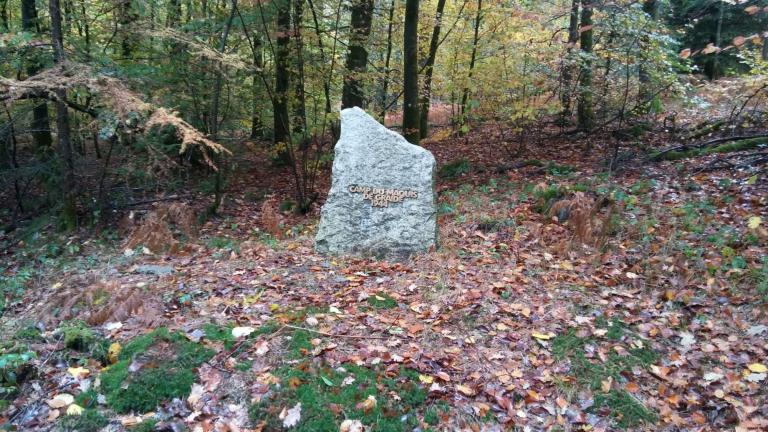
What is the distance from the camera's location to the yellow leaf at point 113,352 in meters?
4.12

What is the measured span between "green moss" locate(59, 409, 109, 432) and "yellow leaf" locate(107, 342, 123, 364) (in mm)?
635

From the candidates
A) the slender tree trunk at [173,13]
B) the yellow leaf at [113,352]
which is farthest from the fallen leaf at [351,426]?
the slender tree trunk at [173,13]

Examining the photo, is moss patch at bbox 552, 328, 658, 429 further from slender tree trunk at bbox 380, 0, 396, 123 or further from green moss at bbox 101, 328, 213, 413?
slender tree trunk at bbox 380, 0, 396, 123

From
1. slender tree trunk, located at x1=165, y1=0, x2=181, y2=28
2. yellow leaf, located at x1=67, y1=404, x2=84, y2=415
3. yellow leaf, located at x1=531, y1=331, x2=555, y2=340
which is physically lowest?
yellow leaf, located at x1=67, y1=404, x2=84, y2=415

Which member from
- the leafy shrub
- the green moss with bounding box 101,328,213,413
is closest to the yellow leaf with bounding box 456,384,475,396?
the green moss with bounding box 101,328,213,413

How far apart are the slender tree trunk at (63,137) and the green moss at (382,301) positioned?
5.92m

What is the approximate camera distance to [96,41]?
10367 millimetres

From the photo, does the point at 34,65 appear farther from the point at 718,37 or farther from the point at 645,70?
the point at 718,37

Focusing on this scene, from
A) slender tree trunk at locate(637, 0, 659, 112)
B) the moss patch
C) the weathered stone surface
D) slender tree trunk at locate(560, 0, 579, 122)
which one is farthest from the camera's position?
slender tree trunk at locate(560, 0, 579, 122)

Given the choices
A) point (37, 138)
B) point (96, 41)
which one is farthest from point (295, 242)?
point (37, 138)

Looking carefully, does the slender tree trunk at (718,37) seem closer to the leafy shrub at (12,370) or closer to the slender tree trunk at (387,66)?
the slender tree trunk at (387,66)

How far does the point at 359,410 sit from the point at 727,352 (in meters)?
3.28

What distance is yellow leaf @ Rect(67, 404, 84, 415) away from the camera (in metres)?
3.49

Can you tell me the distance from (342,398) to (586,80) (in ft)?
30.9
